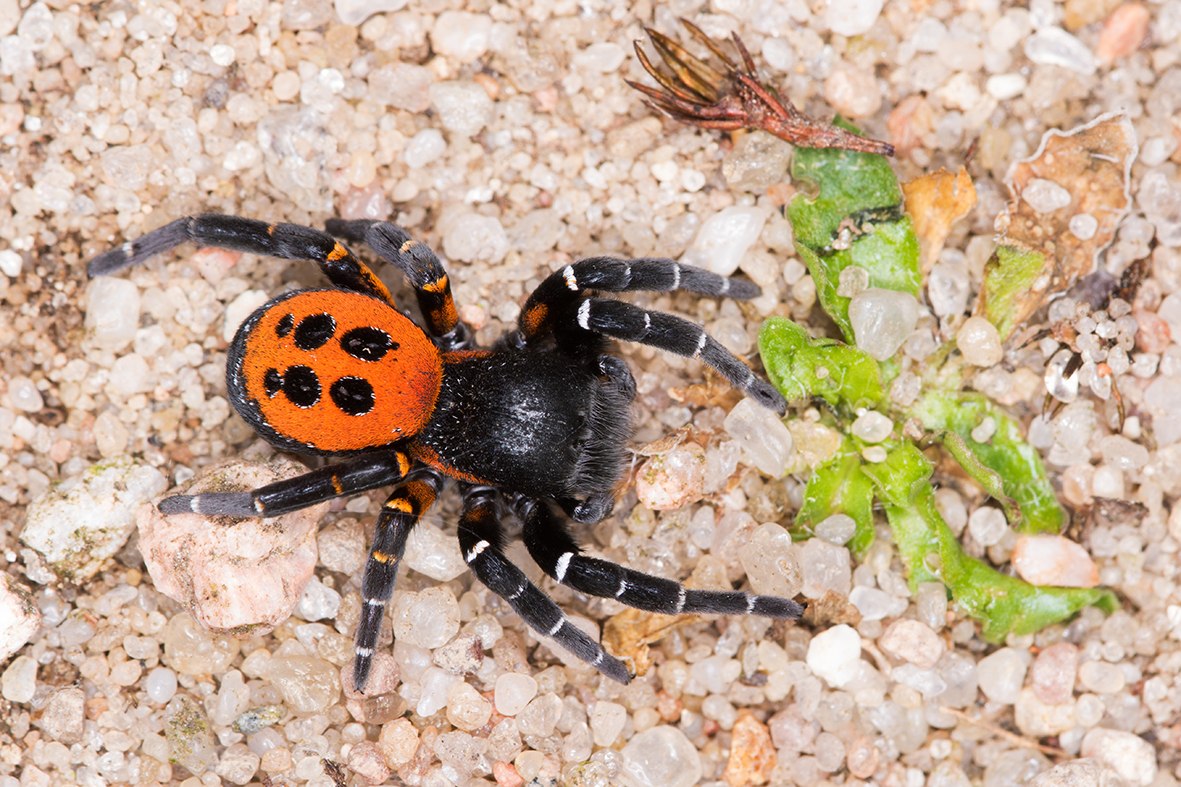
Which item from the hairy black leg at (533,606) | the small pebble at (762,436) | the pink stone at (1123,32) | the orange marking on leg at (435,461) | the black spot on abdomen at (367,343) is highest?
the pink stone at (1123,32)

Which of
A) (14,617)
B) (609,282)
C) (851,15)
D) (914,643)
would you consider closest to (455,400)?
(609,282)

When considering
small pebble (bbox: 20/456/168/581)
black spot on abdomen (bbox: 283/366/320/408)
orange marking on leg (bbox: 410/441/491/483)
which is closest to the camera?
black spot on abdomen (bbox: 283/366/320/408)

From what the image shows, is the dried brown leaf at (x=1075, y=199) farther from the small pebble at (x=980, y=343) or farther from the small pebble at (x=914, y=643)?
the small pebble at (x=914, y=643)

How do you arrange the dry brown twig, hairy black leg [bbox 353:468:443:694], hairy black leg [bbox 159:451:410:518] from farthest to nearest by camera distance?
1. the dry brown twig
2. hairy black leg [bbox 353:468:443:694]
3. hairy black leg [bbox 159:451:410:518]

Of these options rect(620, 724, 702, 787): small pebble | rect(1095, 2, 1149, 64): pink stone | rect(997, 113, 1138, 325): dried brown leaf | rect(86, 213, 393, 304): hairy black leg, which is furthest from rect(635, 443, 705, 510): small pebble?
rect(1095, 2, 1149, 64): pink stone

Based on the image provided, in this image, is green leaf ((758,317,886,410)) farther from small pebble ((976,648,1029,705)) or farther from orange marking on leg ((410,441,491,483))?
orange marking on leg ((410,441,491,483))

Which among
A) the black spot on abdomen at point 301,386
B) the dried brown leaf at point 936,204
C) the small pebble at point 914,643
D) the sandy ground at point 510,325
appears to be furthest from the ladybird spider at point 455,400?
the dried brown leaf at point 936,204
